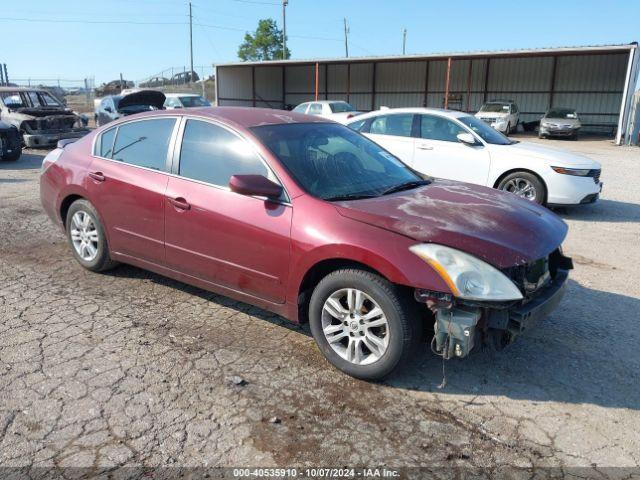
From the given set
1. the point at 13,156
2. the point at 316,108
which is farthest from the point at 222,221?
the point at 316,108

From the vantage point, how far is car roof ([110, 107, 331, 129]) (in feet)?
13.7

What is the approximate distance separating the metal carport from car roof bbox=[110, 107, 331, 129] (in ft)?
74.3

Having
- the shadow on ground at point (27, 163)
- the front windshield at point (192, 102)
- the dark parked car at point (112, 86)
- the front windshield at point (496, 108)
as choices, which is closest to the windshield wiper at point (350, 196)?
the shadow on ground at point (27, 163)

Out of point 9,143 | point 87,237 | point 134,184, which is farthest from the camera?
point 9,143

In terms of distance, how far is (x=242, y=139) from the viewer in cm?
401

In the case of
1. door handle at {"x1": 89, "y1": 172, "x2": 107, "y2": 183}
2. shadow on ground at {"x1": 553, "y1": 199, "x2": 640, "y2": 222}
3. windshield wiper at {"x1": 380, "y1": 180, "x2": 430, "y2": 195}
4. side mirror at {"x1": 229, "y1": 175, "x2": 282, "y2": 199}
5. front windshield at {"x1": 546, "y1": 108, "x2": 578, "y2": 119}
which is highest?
side mirror at {"x1": 229, "y1": 175, "x2": 282, "y2": 199}

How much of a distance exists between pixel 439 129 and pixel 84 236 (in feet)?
19.5

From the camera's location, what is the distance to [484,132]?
8766 mm

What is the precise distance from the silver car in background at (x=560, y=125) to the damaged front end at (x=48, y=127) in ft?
67.0

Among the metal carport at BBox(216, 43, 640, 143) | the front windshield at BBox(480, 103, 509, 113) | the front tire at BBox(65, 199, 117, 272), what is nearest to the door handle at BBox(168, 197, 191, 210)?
the front tire at BBox(65, 199, 117, 272)

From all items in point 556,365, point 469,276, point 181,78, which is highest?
point 181,78

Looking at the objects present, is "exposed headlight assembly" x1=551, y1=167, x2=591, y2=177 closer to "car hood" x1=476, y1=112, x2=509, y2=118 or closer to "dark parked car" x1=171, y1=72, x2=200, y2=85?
"car hood" x1=476, y1=112, x2=509, y2=118

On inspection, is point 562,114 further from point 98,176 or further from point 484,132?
point 98,176

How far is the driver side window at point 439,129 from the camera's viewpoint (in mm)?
8727
